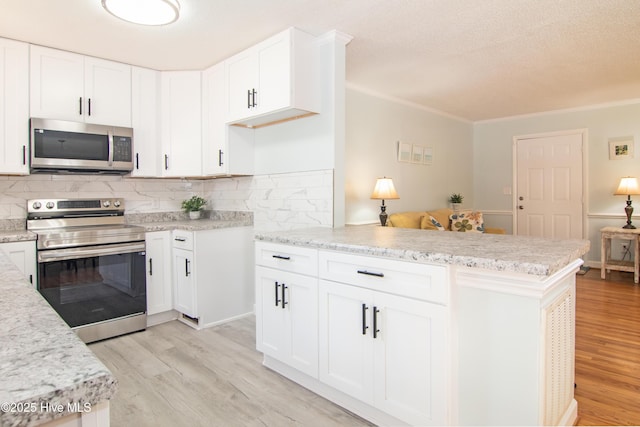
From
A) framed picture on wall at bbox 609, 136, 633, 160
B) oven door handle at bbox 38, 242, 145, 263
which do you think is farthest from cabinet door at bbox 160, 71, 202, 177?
framed picture on wall at bbox 609, 136, 633, 160

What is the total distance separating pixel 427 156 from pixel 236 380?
4191 mm

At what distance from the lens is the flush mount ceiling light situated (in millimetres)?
2115

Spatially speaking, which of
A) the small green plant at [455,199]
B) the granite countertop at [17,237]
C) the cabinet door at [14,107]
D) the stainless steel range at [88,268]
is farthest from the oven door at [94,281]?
the small green plant at [455,199]

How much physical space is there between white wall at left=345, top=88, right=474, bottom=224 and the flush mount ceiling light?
2.34m

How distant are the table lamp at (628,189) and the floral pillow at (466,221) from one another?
1750mm

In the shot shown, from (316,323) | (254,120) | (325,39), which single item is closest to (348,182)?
(254,120)

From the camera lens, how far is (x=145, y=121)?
11.3 feet

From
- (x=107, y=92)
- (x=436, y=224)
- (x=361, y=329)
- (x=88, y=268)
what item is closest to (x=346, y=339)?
(x=361, y=329)

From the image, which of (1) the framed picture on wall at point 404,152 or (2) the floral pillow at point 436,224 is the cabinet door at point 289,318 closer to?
(2) the floral pillow at point 436,224

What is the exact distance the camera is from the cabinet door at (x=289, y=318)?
209 cm

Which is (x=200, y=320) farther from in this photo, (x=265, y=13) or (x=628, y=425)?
(x=628, y=425)

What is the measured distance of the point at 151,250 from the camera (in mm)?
3209

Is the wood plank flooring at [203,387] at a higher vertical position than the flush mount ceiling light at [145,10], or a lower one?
lower

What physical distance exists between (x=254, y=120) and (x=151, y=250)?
1409 millimetres
